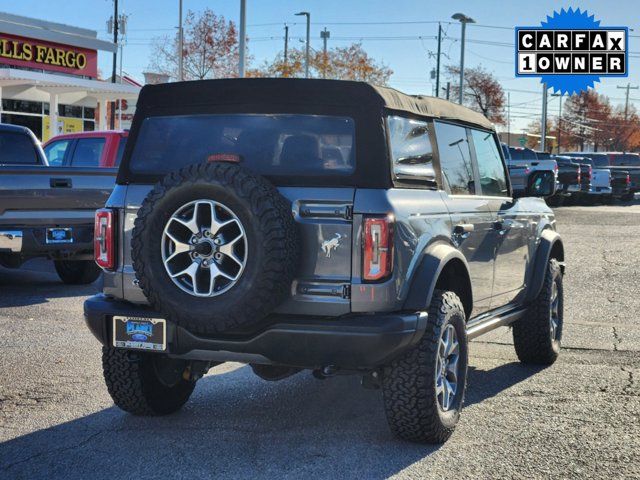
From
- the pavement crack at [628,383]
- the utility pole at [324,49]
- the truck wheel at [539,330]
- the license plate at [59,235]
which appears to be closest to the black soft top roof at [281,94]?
the truck wheel at [539,330]

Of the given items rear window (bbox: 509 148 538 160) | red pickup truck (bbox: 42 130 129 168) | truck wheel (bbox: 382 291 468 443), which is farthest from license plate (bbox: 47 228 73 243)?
rear window (bbox: 509 148 538 160)

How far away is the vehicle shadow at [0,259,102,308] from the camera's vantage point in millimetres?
10219

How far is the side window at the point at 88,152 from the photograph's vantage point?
42.8 feet

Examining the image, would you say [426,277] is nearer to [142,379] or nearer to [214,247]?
[214,247]

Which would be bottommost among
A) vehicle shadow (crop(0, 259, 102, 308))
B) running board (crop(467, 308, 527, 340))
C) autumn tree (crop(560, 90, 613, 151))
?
vehicle shadow (crop(0, 259, 102, 308))

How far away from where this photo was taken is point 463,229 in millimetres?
5410

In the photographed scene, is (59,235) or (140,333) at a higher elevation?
(59,235)

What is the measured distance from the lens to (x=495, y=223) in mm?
6141

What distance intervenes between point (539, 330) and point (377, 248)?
282 centimetres

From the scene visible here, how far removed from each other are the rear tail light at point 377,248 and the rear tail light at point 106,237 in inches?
55.2

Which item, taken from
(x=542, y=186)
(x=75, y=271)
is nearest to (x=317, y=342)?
(x=542, y=186)

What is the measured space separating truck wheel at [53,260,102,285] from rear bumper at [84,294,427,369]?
7.15 m

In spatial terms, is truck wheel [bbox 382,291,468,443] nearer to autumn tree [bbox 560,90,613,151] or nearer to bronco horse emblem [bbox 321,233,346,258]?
bronco horse emblem [bbox 321,233,346,258]

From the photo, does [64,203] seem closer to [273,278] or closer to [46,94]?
[273,278]
